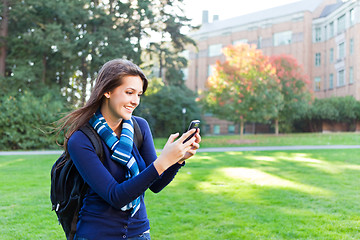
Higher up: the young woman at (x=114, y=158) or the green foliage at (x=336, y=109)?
the green foliage at (x=336, y=109)

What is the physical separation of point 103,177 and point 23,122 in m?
21.9

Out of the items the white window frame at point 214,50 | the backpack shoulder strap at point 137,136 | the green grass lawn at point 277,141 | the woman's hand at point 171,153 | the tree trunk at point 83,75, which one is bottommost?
the green grass lawn at point 277,141

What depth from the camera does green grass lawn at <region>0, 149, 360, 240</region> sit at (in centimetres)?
510

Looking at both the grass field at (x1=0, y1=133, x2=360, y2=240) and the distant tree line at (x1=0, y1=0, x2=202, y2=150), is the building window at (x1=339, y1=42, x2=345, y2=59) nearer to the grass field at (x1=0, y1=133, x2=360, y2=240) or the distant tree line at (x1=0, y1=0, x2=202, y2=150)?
the distant tree line at (x1=0, y1=0, x2=202, y2=150)

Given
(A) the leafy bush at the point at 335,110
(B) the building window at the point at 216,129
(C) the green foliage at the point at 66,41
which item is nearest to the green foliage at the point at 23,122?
(C) the green foliage at the point at 66,41

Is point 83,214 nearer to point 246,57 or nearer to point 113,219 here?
point 113,219

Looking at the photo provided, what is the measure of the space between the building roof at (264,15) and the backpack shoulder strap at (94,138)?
48032mm

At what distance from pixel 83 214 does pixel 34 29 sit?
79.4 feet

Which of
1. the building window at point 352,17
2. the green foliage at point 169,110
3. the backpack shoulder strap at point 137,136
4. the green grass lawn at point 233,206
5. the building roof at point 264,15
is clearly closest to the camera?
the backpack shoulder strap at point 137,136

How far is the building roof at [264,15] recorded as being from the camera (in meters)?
46.7

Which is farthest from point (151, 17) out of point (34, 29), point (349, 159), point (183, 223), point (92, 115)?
point (92, 115)

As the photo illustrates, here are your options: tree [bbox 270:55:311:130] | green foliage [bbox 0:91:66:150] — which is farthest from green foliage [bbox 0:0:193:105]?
tree [bbox 270:55:311:130]

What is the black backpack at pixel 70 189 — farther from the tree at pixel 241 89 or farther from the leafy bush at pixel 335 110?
the leafy bush at pixel 335 110

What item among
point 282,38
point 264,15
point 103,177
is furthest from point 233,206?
point 264,15
